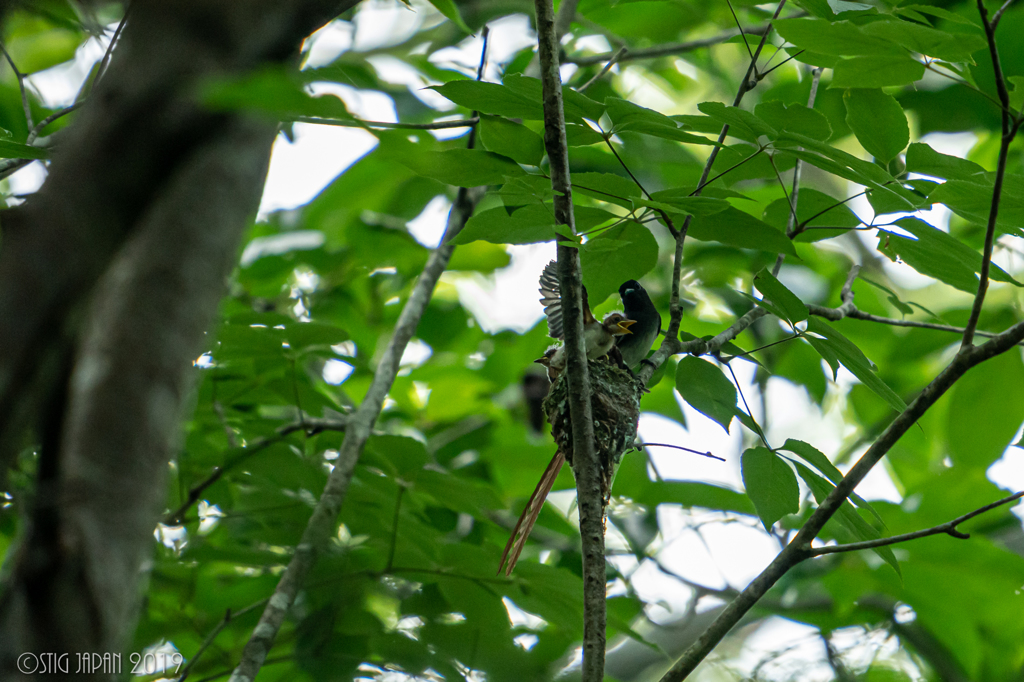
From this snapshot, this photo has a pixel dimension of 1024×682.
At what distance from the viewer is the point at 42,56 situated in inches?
134

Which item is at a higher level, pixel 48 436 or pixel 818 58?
pixel 818 58

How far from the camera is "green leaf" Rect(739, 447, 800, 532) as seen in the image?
1.65m

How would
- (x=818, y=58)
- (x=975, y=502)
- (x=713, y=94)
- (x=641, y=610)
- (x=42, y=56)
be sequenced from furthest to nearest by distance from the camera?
(x=713, y=94) < (x=42, y=56) < (x=641, y=610) < (x=975, y=502) < (x=818, y=58)

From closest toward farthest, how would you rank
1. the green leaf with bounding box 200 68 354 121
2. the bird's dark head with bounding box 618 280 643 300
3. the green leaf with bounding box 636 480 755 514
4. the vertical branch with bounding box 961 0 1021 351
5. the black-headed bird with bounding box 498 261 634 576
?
the green leaf with bounding box 200 68 354 121
the vertical branch with bounding box 961 0 1021 351
the green leaf with bounding box 636 480 755 514
the black-headed bird with bounding box 498 261 634 576
the bird's dark head with bounding box 618 280 643 300

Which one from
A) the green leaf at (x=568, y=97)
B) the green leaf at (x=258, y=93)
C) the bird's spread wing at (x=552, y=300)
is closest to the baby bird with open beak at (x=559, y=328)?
the bird's spread wing at (x=552, y=300)

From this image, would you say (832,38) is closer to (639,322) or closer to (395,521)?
(395,521)

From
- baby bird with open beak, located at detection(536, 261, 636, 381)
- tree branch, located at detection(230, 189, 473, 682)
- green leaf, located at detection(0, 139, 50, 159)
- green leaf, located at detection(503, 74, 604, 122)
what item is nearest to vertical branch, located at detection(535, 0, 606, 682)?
green leaf, located at detection(503, 74, 604, 122)

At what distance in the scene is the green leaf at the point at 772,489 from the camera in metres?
1.65

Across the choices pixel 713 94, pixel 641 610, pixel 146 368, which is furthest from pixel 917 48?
pixel 713 94

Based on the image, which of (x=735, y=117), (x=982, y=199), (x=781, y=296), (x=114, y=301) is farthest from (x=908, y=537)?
(x=114, y=301)

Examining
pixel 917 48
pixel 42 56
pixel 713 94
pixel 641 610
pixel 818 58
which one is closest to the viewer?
pixel 917 48

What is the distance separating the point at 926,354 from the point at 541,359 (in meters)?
1.63

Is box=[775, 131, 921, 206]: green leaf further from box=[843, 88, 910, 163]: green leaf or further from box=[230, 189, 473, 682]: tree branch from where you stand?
box=[230, 189, 473, 682]: tree branch

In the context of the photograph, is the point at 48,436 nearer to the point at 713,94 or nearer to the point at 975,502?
the point at 975,502
